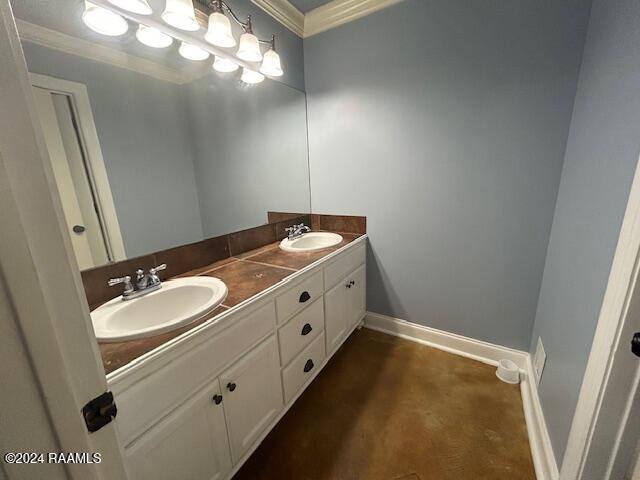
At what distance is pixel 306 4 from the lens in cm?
167

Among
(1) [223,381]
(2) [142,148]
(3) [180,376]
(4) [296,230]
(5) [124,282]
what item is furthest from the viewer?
(4) [296,230]

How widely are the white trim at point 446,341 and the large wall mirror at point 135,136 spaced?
4.10 ft

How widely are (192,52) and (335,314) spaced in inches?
63.5

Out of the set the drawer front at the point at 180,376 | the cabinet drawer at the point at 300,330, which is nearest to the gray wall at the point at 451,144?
the cabinet drawer at the point at 300,330

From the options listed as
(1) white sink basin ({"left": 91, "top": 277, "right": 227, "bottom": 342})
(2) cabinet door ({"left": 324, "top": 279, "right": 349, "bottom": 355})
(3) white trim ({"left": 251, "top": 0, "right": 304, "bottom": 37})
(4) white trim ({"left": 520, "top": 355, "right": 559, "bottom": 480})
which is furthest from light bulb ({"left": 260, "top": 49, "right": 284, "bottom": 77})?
(4) white trim ({"left": 520, "top": 355, "right": 559, "bottom": 480})

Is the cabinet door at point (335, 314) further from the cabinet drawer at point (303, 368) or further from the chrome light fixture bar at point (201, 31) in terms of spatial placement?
the chrome light fixture bar at point (201, 31)

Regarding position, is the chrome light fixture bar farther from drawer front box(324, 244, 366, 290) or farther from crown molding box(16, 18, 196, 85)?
drawer front box(324, 244, 366, 290)

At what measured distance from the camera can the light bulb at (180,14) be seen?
1.03 m

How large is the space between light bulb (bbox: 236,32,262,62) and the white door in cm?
178

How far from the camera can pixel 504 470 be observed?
3.51 feet

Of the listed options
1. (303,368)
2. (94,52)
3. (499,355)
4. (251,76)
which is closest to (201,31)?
(251,76)

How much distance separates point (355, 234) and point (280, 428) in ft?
4.25

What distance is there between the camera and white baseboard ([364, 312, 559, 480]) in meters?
1.05

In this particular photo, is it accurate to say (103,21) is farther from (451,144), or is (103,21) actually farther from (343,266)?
(451,144)
